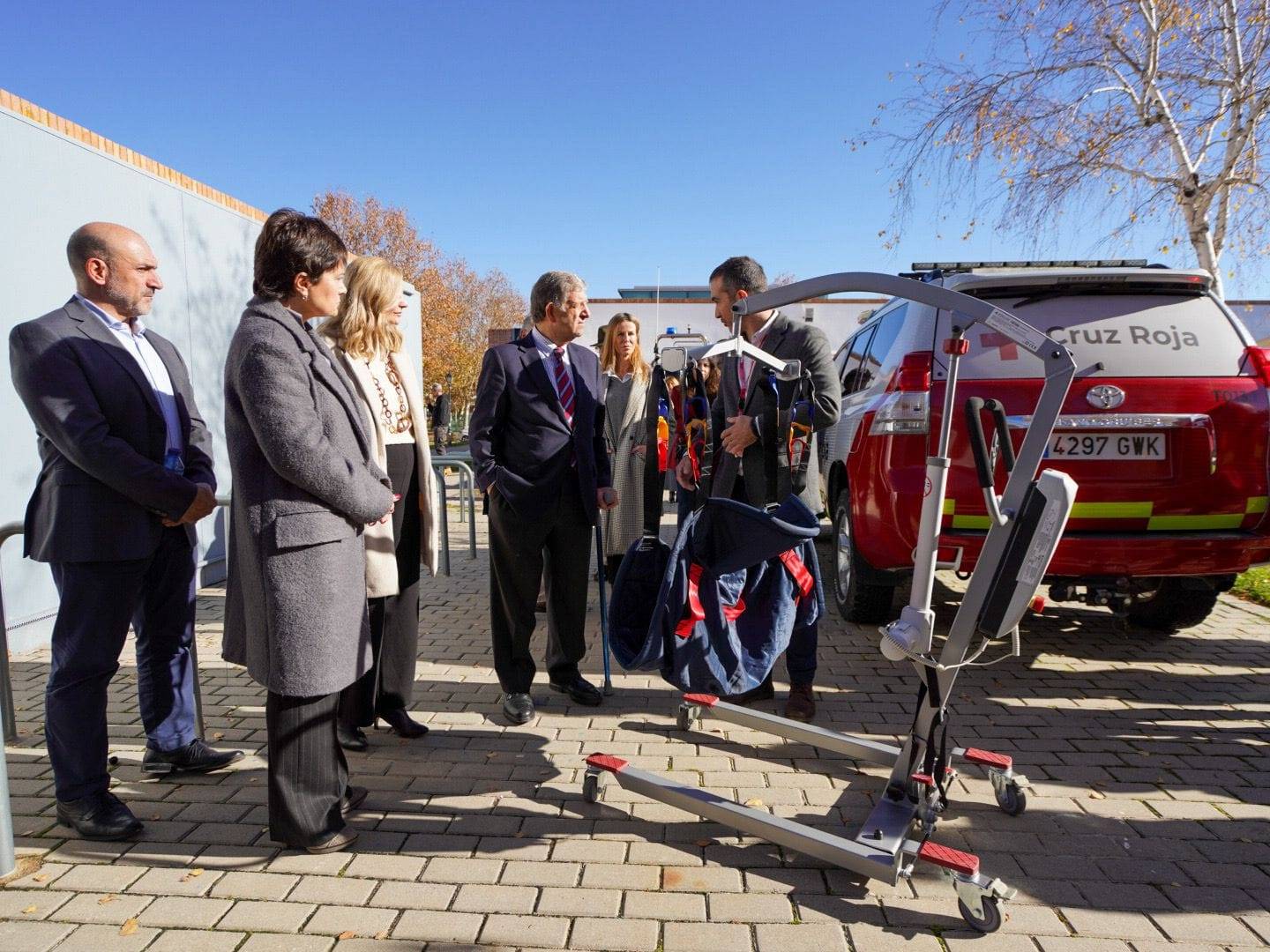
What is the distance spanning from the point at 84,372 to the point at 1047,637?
5.36m

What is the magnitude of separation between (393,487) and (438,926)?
1832 millimetres

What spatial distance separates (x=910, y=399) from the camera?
13.8 feet

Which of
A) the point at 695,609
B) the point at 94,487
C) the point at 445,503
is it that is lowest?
the point at 695,609

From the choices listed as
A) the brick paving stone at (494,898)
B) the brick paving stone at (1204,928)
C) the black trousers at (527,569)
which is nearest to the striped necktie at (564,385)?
the black trousers at (527,569)

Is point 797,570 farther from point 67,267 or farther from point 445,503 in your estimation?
point 67,267

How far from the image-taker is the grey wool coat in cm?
246

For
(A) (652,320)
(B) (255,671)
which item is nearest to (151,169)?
(B) (255,671)

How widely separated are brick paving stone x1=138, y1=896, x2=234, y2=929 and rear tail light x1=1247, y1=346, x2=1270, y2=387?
4867 millimetres

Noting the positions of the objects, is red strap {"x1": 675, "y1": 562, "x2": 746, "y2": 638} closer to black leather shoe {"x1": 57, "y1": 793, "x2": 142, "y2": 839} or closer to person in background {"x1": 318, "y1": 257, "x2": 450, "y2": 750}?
person in background {"x1": 318, "y1": 257, "x2": 450, "y2": 750}

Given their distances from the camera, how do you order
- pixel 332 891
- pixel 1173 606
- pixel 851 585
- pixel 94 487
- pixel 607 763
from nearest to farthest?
pixel 332 891 → pixel 94 487 → pixel 607 763 → pixel 1173 606 → pixel 851 585

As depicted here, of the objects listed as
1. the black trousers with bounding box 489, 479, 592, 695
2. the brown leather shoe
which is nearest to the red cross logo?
the brown leather shoe

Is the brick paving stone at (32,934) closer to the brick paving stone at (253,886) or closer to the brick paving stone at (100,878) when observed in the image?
the brick paving stone at (100,878)

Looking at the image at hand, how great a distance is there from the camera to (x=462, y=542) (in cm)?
960

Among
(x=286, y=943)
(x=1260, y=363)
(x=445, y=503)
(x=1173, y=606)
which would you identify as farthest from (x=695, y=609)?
(x=445, y=503)
